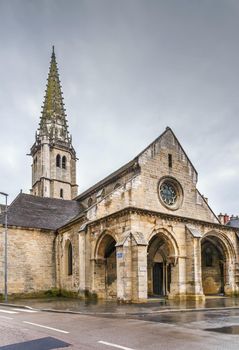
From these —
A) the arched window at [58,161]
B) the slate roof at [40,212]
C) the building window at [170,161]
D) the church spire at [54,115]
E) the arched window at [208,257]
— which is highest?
the church spire at [54,115]

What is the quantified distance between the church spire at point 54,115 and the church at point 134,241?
888 inches

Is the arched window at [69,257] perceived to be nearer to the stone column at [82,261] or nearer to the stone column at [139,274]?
the stone column at [82,261]

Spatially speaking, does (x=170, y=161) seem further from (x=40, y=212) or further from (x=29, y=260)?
(x=29, y=260)

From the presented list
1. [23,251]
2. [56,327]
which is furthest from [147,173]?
[56,327]

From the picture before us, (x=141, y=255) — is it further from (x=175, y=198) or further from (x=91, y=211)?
(x=175, y=198)

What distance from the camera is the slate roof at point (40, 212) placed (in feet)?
90.0

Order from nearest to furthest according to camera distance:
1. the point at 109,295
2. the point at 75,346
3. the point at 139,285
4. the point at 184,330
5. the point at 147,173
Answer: the point at 75,346, the point at 184,330, the point at 139,285, the point at 109,295, the point at 147,173

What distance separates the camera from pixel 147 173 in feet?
79.1

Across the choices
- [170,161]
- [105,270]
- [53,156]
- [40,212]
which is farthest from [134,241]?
[53,156]

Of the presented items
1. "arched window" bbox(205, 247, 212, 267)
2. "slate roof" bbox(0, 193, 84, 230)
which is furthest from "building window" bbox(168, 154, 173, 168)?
"slate roof" bbox(0, 193, 84, 230)

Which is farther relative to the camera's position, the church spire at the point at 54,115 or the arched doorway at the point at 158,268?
the church spire at the point at 54,115

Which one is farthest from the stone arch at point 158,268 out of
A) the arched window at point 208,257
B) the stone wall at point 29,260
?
the stone wall at point 29,260

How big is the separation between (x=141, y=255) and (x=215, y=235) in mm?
8538

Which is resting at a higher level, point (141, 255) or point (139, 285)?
point (141, 255)
